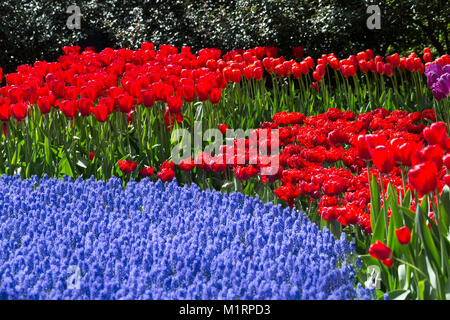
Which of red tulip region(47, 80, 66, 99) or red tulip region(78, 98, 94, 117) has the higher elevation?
red tulip region(47, 80, 66, 99)

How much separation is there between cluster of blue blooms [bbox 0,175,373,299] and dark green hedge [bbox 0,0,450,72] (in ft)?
18.1

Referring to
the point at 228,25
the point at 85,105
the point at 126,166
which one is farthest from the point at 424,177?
the point at 228,25

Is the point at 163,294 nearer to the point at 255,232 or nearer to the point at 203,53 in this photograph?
the point at 255,232

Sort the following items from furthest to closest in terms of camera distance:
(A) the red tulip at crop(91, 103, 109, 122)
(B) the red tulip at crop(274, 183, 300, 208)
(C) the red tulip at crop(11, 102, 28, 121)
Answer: (C) the red tulip at crop(11, 102, 28, 121) < (A) the red tulip at crop(91, 103, 109, 122) < (B) the red tulip at crop(274, 183, 300, 208)

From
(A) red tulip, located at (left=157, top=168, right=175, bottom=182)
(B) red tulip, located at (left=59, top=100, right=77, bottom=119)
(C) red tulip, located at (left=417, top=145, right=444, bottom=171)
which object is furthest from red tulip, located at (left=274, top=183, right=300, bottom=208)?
(B) red tulip, located at (left=59, top=100, right=77, bottom=119)

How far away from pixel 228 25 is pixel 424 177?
722cm

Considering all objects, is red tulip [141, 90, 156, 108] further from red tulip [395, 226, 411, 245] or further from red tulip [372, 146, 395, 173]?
red tulip [395, 226, 411, 245]

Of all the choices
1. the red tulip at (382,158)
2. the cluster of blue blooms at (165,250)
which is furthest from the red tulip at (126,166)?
the red tulip at (382,158)

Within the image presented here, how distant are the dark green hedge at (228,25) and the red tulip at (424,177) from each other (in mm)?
6715

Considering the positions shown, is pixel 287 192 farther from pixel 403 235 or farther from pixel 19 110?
pixel 19 110

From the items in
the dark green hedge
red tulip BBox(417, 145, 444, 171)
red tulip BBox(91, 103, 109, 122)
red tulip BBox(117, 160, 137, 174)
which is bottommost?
red tulip BBox(417, 145, 444, 171)

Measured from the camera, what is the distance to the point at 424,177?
216 cm

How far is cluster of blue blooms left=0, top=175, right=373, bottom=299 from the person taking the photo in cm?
242
